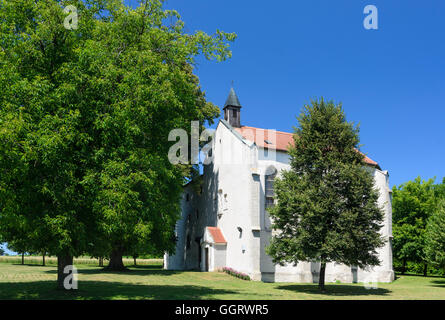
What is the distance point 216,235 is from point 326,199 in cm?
1571

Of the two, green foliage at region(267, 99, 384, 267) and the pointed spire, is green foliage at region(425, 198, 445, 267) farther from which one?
the pointed spire

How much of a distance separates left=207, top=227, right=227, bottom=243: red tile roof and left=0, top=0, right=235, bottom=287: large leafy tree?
17507 mm

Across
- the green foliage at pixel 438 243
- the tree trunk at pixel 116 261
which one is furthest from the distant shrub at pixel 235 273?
the green foliage at pixel 438 243

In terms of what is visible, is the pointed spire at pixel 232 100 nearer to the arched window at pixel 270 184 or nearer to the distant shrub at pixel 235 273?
the arched window at pixel 270 184

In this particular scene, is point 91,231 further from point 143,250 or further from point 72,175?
point 143,250

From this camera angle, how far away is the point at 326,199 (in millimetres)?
23406

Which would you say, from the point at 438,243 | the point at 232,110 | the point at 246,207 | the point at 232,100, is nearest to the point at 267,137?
the point at 232,110

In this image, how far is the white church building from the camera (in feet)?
107

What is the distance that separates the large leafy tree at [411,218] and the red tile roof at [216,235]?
25.2m

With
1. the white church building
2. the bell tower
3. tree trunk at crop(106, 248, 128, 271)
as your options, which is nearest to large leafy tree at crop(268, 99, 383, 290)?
the white church building

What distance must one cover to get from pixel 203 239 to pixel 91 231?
2285 cm

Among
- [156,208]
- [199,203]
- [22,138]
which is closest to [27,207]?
[22,138]

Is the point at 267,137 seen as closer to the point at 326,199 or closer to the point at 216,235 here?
the point at 216,235

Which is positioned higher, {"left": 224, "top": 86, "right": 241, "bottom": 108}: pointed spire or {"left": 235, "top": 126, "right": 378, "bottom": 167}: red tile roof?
{"left": 224, "top": 86, "right": 241, "bottom": 108}: pointed spire
